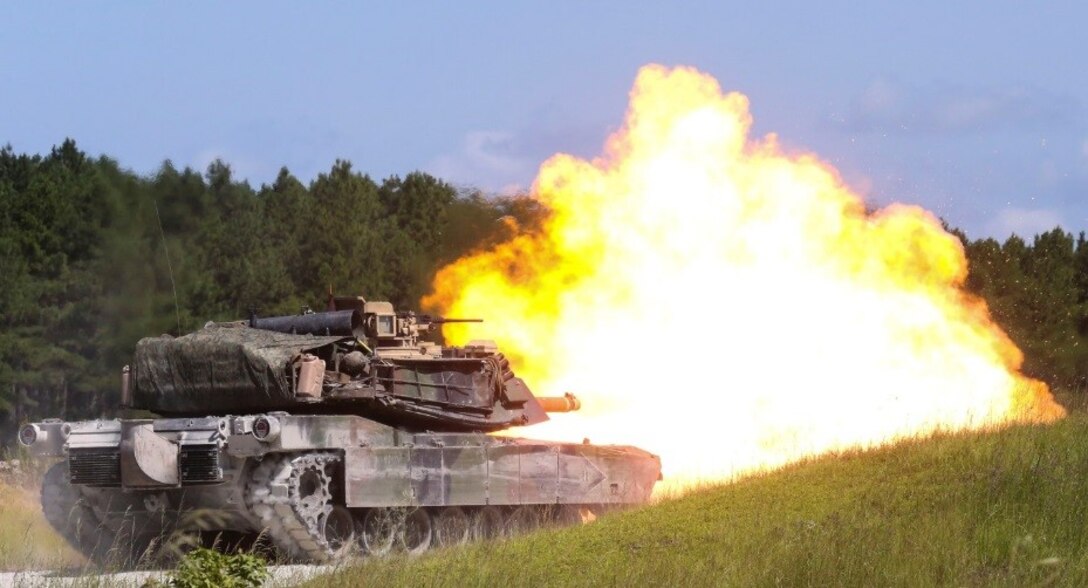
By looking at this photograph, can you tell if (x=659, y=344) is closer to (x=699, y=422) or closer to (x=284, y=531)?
(x=699, y=422)

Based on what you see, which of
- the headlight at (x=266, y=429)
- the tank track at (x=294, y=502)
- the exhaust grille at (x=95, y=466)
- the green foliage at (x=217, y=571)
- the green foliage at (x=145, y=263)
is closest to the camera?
the green foliage at (x=217, y=571)

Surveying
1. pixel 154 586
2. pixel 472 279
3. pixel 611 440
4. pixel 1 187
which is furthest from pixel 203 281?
pixel 154 586

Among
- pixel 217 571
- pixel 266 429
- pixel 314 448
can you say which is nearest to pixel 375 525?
pixel 314 448

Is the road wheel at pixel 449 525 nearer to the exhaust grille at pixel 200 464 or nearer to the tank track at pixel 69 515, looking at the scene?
the exhaust grille at pixel 200 464

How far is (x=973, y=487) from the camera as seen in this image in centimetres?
1716

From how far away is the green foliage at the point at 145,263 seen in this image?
152ft

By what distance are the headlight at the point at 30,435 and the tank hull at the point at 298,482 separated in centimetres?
7

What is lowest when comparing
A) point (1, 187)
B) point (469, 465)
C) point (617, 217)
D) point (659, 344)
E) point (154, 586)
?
point (154, 586)

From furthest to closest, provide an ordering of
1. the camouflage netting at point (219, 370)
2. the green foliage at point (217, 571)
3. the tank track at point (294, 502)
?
the camouflage netting at point (219, 370) → the tank track at point (294, 502) → the green foliage at point (217, 571)

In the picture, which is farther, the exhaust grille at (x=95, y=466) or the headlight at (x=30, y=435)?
the headlight at (x=30, y=435)

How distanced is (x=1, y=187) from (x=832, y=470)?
122 feet

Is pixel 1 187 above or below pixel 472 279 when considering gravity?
above

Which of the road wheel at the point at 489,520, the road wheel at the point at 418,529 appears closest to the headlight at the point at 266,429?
the road wheel at the point at 418,529

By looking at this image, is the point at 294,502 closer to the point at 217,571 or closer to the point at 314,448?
the point at 314,448
